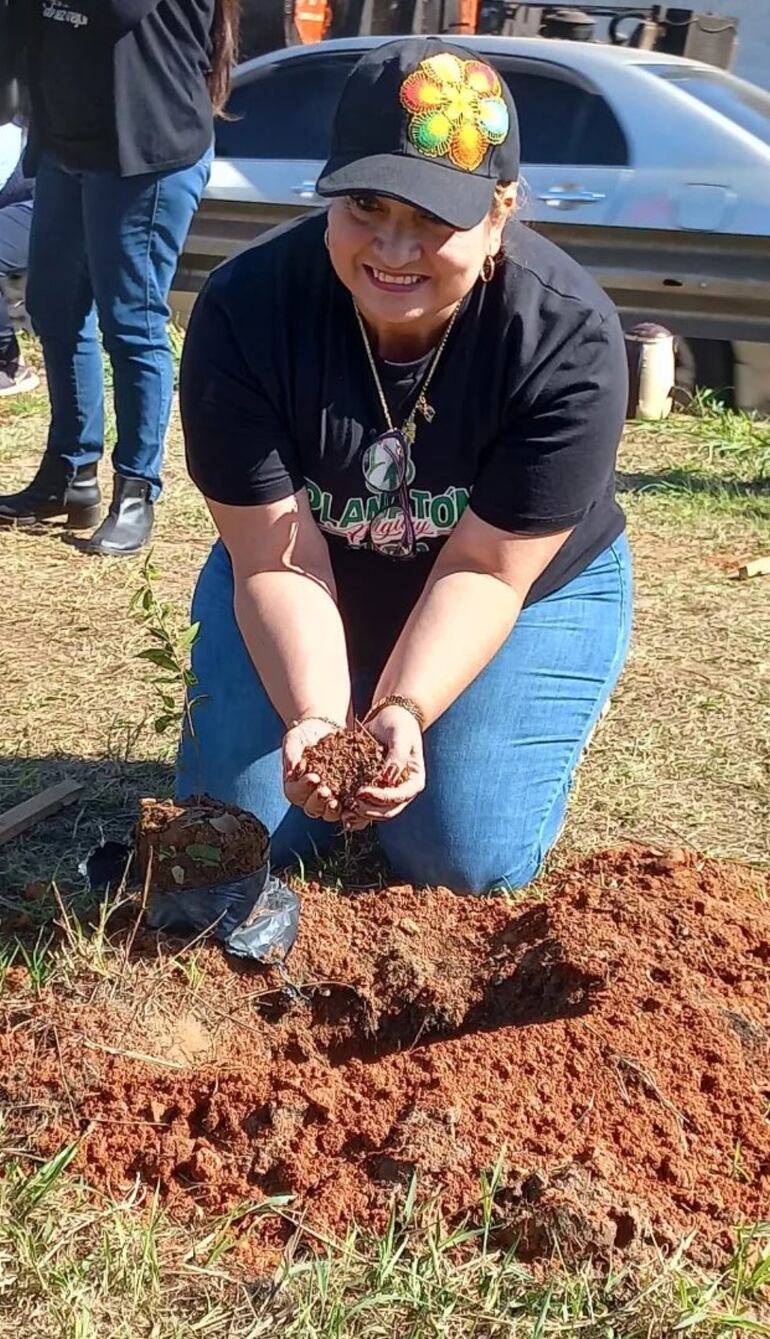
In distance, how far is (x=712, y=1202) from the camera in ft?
7.34

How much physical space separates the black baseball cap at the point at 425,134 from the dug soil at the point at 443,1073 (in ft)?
3.98

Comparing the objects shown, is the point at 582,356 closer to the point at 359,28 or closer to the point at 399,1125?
the point at 399,1125

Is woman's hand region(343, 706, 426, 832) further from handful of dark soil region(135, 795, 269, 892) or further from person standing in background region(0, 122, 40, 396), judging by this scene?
person standing in background region(0, 122, 40, 396)

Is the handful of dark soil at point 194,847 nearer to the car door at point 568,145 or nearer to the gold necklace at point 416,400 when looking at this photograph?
the gold necklace at point 416,400

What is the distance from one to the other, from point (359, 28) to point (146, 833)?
7857 millimetres

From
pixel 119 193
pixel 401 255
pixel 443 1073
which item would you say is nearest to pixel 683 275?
pixel 119 193

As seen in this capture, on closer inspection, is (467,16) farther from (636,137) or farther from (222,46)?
(222,46)

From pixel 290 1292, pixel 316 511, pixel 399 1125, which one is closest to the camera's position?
pixel 290 1292

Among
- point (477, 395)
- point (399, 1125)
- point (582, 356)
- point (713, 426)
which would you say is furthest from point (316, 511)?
point (713, 426)

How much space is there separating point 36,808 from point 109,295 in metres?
1.90

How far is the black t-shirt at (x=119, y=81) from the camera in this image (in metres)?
4.49

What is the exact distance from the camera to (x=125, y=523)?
16.9 feet

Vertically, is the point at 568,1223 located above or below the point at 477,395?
below

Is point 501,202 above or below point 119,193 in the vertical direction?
above
